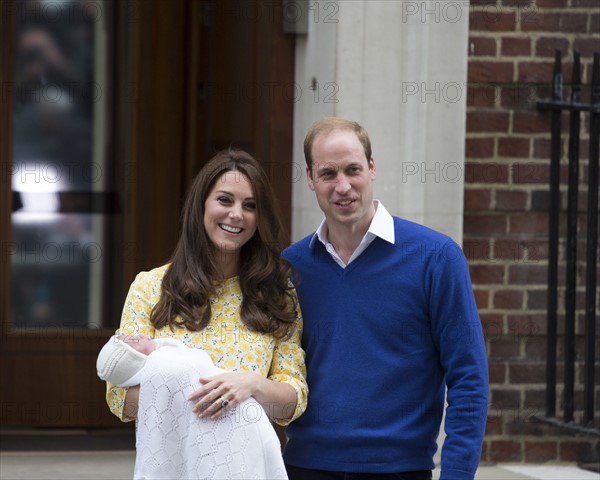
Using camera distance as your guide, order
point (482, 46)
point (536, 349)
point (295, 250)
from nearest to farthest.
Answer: point (295, 250) < point (482, 46) < point (536, 349)

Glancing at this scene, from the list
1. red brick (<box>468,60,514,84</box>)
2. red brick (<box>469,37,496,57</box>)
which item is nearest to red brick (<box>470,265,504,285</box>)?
red brick (<box>468,60,514,84</box>)

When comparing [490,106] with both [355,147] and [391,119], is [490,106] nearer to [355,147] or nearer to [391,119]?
[391,119]

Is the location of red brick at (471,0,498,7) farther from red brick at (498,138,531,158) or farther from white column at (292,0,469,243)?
red brick at (498,138,531,158)

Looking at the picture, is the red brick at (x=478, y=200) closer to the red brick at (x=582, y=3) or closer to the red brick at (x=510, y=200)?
the red brick at (x=510, y=200)

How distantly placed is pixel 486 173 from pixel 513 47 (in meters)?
0.57

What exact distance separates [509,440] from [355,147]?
102 inches

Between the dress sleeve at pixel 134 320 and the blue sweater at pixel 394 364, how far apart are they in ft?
1.58

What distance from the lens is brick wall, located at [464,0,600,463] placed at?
17.7ft

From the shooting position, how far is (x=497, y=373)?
5.47 m

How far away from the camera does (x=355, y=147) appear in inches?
132

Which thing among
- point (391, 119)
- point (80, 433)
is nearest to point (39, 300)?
point (80, 433)

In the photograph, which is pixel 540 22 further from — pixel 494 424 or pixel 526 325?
pixel 494 424

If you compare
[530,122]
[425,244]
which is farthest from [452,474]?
[530,122]

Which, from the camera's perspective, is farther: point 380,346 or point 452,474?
point 380,346
